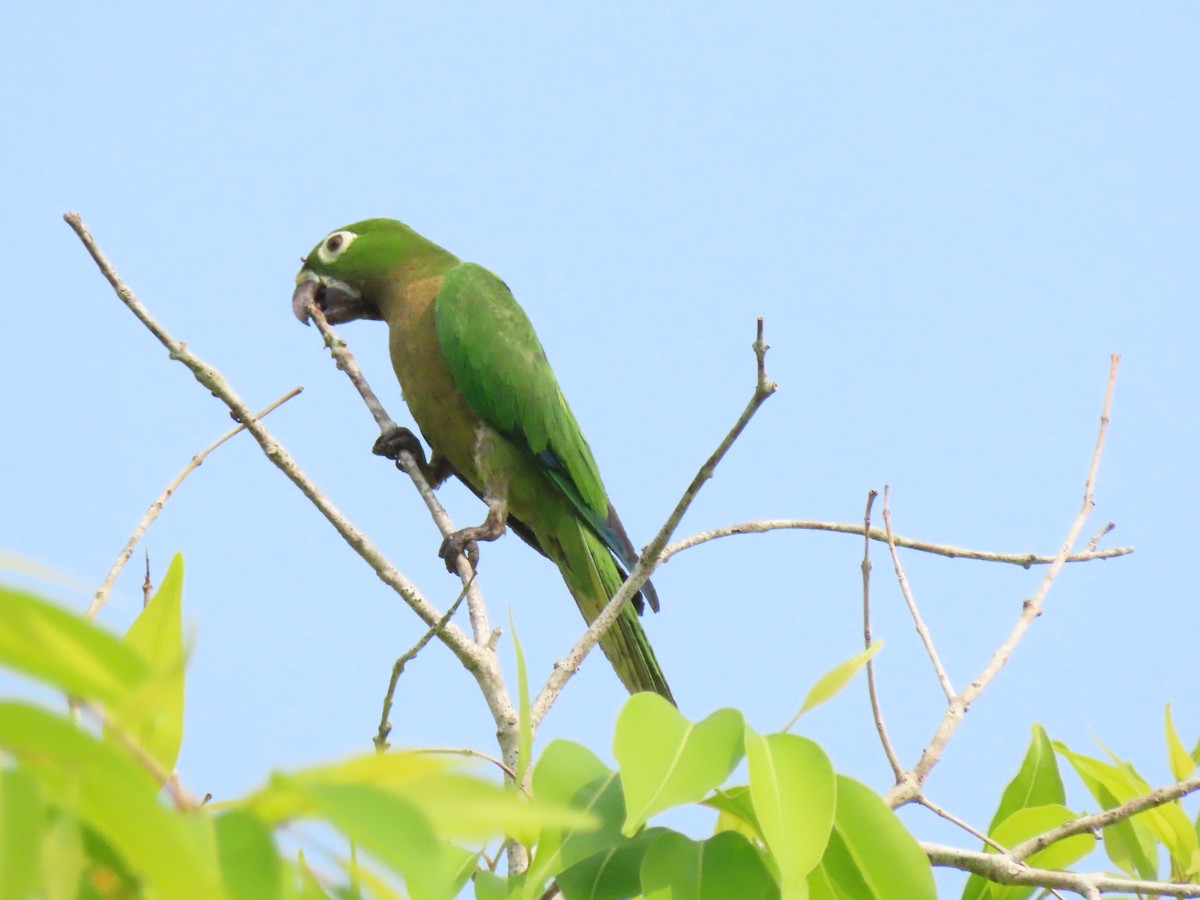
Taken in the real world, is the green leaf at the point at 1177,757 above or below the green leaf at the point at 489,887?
above

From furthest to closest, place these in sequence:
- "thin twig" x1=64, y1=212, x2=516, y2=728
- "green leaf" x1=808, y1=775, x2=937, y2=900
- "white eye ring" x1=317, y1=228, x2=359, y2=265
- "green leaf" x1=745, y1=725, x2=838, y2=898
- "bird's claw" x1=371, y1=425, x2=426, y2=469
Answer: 1. "white eye ring" x1=317, y1=228, x2=359, y2=265
2. "bird's claw" x1=371, y1=425, x2=426, y2=469
3. "thin twig" x1=64, y1=212, x2=516, y2=728
4. "green leaf" x1=808, y1=775, x2=937, y2=900
5. "green leaf" x1=745, y1=725, x2=838, y2=898

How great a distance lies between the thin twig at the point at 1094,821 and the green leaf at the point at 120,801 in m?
1.48

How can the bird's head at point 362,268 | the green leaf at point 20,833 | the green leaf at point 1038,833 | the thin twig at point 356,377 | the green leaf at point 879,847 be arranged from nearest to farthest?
the green leaf at point 20,833 < the green leaf at point 879,847 < the green leaf at point 1038,833 < the thin twig at point 356,377 < the bird's head at point 362,268

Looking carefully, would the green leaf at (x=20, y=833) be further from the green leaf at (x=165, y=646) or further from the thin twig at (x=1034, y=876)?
the thin twig at (x=1034, y=876)

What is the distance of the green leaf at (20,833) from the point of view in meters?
0.66

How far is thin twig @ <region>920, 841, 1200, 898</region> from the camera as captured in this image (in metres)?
1.72

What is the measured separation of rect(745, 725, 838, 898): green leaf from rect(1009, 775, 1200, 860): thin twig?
66 cm

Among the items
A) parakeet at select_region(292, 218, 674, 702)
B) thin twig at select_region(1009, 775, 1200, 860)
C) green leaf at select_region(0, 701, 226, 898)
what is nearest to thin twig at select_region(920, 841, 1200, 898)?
thin twig at select_region(1009, 775, 1200, 860)

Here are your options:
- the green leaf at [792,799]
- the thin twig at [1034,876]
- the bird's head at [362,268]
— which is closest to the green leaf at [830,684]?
the green leaf at [792,799]

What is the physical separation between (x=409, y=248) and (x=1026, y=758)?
390 centimetres

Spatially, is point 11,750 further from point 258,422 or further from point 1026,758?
point 258,422

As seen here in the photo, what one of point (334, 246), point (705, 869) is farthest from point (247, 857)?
point (334, 246)

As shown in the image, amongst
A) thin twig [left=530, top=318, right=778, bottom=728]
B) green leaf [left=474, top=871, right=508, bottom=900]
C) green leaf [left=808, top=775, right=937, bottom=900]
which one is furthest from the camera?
thin twig [left=530, top=318, right=778, bottom=728]

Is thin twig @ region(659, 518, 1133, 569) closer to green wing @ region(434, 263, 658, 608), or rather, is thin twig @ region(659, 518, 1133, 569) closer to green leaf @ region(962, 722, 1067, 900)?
green leaf @ region(962, 722, 1067, 900)
